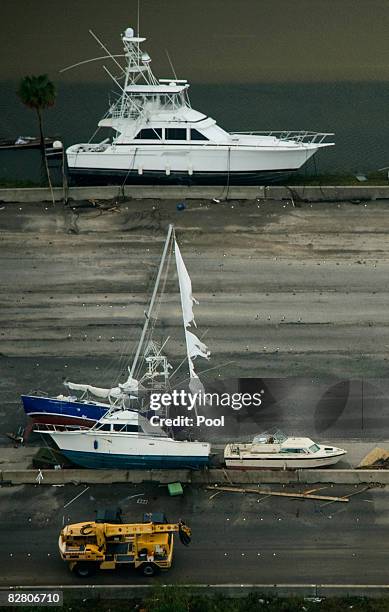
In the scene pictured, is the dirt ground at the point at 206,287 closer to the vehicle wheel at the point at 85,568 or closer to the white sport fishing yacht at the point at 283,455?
the white sport fishing yacht at the point at 283,455

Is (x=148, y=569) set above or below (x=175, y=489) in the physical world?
below

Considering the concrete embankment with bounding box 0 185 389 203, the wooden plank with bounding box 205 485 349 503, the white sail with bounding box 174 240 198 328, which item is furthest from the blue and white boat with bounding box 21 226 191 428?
the concrete embankment with bounding box 0 185 389 203

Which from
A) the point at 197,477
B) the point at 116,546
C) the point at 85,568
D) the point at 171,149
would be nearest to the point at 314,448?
the point at 197,477

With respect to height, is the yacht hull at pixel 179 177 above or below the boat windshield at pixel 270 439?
above

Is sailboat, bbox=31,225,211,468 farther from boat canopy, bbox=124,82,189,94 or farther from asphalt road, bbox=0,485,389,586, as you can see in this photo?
boat canopy, bbox=124,82,189,94

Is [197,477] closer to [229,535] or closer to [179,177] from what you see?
[229,535]

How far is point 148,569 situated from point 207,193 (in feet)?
87.1

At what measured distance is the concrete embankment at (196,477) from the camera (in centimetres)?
3791

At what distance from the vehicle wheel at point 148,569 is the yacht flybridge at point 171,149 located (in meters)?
27.8

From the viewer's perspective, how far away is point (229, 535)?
35.8m

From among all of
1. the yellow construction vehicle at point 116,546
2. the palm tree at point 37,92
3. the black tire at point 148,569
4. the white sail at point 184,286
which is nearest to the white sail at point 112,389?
the white sail at point 184,286

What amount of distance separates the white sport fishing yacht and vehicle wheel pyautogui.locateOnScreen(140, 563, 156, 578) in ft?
18.8

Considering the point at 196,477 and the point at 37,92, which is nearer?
the point at 196,477

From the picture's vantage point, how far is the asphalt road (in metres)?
34.3
